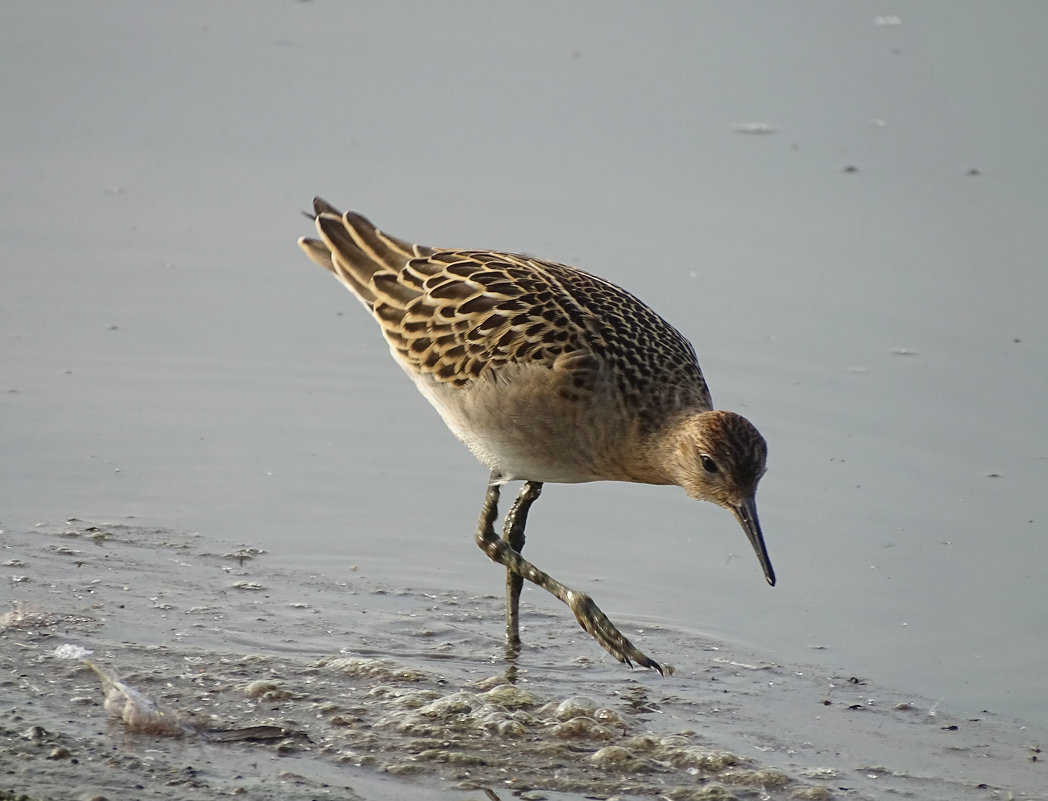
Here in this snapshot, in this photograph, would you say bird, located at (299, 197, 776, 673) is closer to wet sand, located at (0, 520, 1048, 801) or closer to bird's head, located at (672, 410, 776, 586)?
bird's head, located at (672, 410, 776, 586)

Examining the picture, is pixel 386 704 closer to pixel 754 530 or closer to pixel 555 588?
pixel 555 588

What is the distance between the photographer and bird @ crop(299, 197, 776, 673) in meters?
6.90

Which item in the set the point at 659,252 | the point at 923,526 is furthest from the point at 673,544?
the point at 659,252

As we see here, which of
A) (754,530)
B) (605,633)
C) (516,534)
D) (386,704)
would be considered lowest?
(386,704)

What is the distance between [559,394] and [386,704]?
1.41 m

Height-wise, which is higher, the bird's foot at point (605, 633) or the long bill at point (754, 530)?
the long bill at point (754, 530)

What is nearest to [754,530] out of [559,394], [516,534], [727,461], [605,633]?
[727,461]

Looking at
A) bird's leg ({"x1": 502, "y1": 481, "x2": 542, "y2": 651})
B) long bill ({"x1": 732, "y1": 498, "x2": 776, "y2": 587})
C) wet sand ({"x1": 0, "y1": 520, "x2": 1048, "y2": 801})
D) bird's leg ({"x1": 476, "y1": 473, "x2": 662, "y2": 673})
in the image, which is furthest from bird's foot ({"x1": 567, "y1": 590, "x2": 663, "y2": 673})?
long bill ({"x1": 732, "y1": 498, "x2": 776, "y2": 587})

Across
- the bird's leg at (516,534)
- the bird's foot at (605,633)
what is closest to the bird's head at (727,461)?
the bird's foot at (605,633)

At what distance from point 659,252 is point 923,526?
2695mm

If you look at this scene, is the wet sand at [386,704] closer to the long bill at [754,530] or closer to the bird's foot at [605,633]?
the bird's foot at [605,633]

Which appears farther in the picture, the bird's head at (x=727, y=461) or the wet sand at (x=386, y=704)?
the bird's head at (x=727, y=461)

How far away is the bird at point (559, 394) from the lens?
6.90 meters

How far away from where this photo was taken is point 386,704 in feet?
21.6
